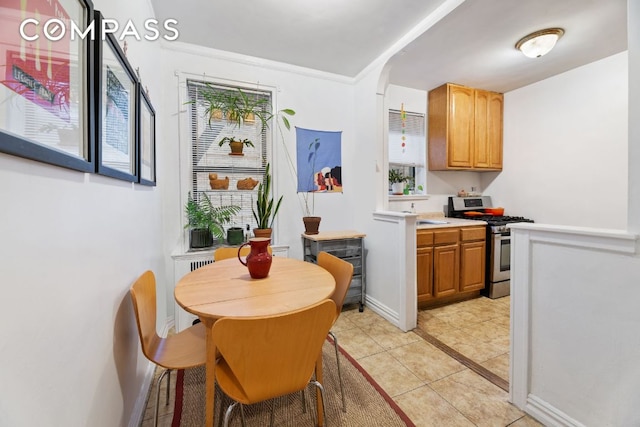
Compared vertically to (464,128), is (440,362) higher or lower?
lower

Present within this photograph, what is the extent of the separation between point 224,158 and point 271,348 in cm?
230

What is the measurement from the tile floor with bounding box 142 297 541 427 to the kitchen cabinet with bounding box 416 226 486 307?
0.61 ft

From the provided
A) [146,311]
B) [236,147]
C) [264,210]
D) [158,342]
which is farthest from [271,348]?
[236,147]

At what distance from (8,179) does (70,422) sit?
0.71m

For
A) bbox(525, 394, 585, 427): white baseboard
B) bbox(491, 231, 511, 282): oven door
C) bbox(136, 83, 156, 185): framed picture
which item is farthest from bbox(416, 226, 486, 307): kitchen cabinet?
bbox(136, 83, 156, 185): framed picture

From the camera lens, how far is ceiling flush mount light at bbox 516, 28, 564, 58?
91.4 inches

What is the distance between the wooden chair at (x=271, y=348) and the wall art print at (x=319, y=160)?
220 centimetres

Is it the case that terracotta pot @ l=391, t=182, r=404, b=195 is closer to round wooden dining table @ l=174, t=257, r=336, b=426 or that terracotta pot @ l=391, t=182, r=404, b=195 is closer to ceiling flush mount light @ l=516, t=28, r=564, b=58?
ceiling flush mount light @ l=516, t=28, r=564, b=58

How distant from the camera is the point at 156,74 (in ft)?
7.44

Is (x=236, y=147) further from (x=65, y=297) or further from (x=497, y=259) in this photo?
(x=497, y=259)

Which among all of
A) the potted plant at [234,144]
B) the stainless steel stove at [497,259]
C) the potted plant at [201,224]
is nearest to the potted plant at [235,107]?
the potted plant at [234,144]

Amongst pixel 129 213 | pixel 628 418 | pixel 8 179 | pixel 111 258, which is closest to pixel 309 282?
pixel 111 258

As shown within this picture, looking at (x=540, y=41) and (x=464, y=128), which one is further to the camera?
(x=464, y=128)

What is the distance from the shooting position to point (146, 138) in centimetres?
184
